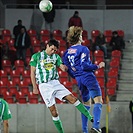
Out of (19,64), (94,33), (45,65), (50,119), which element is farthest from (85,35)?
(45,65)

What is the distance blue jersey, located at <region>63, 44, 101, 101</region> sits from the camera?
442 inches

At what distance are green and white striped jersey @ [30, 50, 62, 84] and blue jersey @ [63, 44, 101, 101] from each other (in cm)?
23

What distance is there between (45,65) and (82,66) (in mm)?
739

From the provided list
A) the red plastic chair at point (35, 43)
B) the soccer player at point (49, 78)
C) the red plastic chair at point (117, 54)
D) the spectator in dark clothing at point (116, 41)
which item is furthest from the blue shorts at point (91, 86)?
the red plastic chair at point (35, 43)

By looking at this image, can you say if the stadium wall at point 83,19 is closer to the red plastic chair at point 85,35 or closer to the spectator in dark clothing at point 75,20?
the red plastic chair at point 85,35

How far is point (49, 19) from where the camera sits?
915 inches

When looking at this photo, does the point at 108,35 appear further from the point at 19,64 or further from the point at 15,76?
the point at 15,76

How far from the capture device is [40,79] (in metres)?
11.6

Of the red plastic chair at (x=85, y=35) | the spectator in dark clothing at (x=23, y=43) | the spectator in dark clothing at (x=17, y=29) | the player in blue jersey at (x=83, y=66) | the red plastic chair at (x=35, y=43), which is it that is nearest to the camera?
the player in blue jersey at (x=83, y=66)

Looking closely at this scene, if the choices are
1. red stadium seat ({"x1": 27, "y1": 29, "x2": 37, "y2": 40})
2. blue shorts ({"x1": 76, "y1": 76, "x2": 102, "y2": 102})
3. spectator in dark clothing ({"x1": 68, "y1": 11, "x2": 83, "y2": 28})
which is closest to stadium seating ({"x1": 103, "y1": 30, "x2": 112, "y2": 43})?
spectator in dark clothing ({"x1": 68, "y1": 11, "x2": 83, "y2": 28})

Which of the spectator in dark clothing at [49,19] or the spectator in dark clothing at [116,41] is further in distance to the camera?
the spectator in dark clothing at [49,19]

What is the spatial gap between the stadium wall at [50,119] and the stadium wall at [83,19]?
4.63 meters

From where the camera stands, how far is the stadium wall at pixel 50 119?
19344 mm

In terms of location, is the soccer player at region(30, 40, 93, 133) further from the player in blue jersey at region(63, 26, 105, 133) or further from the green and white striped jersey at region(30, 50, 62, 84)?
the player in blue jersey at region(63, 26, 105, 133)
